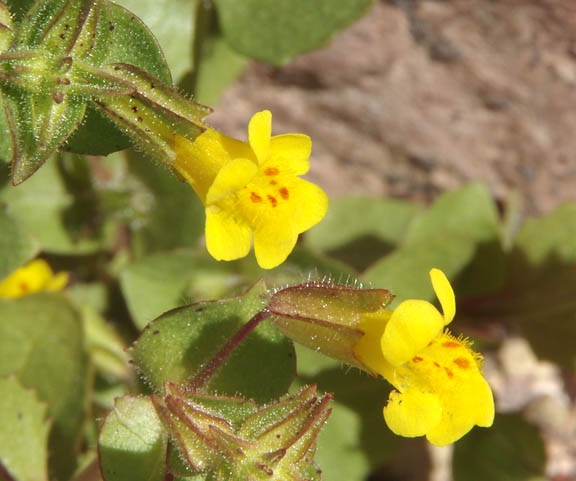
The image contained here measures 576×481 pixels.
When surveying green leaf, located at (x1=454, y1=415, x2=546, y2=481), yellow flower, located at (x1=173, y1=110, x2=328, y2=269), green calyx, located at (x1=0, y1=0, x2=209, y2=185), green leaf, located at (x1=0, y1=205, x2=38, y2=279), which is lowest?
green leaf, located at (x1=454, y1=415, x2=546, y2=481)

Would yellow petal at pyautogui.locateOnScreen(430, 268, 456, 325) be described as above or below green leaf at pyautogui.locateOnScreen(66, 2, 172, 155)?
below

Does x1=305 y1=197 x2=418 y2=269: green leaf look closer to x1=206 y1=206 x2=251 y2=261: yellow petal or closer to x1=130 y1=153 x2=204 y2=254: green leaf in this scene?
x1=130 y1=153 x2=204 y2=254: green leaf

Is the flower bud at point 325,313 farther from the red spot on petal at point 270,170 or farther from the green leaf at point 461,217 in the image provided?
the green leaf at point 461,217

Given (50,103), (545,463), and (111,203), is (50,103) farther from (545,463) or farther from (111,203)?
(545,463)

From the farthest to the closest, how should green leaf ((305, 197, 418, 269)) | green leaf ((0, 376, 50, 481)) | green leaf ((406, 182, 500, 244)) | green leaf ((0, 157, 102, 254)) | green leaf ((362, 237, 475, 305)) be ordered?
green leaf ((305, 197, 418, 269)), green leaf ((406, 182, 500, 244)), green leaf ((0, 157, 102, 254)), green leaf ((362, 237, 475, 305)), green leaf ((0, 376, 50, 481))

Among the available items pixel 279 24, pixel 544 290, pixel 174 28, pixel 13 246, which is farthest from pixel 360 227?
pixel 13 246

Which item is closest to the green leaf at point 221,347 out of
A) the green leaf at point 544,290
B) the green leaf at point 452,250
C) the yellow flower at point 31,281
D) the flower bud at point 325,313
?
the flower bud at point 325,313

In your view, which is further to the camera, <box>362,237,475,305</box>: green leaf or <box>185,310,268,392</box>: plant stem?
<box>362,237,475,305</box>: green leaf

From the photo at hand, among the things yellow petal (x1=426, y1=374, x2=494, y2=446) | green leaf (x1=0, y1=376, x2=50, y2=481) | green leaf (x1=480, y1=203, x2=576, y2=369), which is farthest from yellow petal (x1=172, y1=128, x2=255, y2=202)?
green leaf (x1=480, y1=203, x2=576, y2=369)

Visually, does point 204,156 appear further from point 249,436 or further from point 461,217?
Answer: point 461,217

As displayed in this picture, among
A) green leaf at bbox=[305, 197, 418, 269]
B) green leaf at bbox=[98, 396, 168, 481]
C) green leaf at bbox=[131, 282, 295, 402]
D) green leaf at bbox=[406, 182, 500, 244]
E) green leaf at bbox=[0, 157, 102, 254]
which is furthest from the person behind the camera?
green leaf at bbox=[305, 197, 418, 269]
